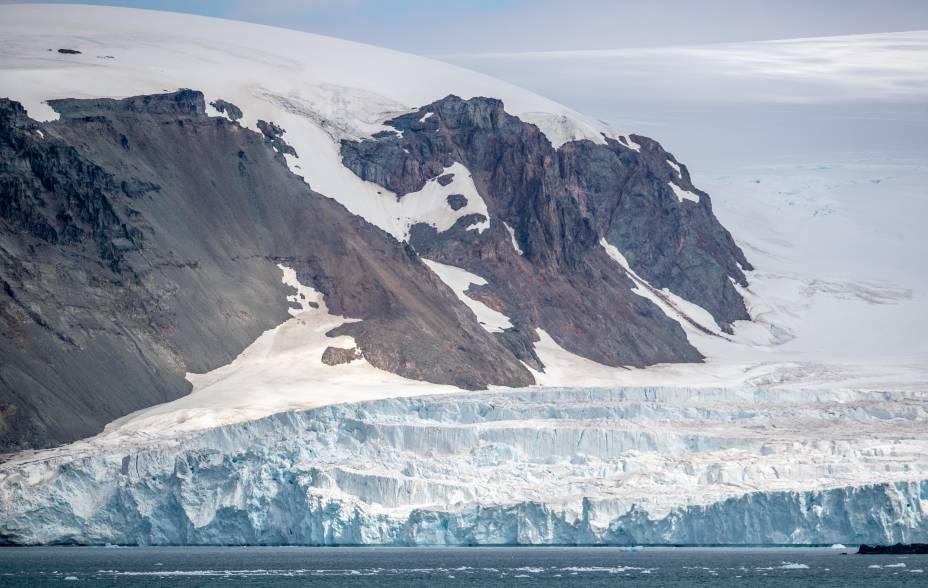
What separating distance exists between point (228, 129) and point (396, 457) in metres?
74.6

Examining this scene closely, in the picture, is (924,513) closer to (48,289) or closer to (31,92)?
(48,289)

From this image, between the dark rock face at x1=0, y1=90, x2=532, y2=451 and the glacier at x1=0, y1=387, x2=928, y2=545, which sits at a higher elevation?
the dark rock face at x1=0, y1=90, x2=532, y2=451

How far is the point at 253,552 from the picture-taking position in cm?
13700

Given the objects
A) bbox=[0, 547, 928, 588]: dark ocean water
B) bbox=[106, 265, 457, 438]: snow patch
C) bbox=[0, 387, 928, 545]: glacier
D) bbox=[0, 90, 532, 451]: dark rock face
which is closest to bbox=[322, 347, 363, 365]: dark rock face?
bbox=[106, 265, 457, 438]: snow patch

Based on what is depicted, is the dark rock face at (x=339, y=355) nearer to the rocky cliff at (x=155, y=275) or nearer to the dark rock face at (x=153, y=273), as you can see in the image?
the rocky cliff at (x=155, y=275)

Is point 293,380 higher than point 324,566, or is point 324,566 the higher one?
point 293,380

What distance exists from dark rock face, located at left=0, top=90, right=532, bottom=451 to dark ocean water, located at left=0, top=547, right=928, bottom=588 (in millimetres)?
25703

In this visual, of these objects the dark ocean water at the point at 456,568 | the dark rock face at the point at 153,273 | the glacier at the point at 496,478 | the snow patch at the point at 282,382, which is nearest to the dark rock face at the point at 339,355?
the snow patch at the point at 282,382

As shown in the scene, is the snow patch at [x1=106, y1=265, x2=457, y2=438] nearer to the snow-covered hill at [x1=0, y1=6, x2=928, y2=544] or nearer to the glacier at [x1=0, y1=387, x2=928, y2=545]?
the snow-covered hill at [x1=0, y1=6, x2=928, y2=544]

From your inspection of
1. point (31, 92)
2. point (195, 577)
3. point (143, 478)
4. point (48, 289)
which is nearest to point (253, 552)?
point (143, 478)

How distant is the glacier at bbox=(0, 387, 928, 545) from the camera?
119m

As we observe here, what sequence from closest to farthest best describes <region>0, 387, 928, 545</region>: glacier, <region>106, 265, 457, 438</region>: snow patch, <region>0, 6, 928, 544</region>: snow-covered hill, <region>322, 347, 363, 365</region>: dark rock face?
<region>0, 387, 928, 545</region>: glacier < <region>0, 6, 928, 544</region>: snow-covered hill < <region>106, 265, 457, 438</region>: snow patch < <region>322, 347, 363, 365</region>: dark rock face

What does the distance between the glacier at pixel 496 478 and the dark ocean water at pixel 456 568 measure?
6.80 ft

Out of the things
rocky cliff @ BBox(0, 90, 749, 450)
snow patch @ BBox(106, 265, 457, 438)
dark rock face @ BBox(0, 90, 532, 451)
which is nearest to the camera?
snow patch @ BBox(106, 265, 457, 438)
